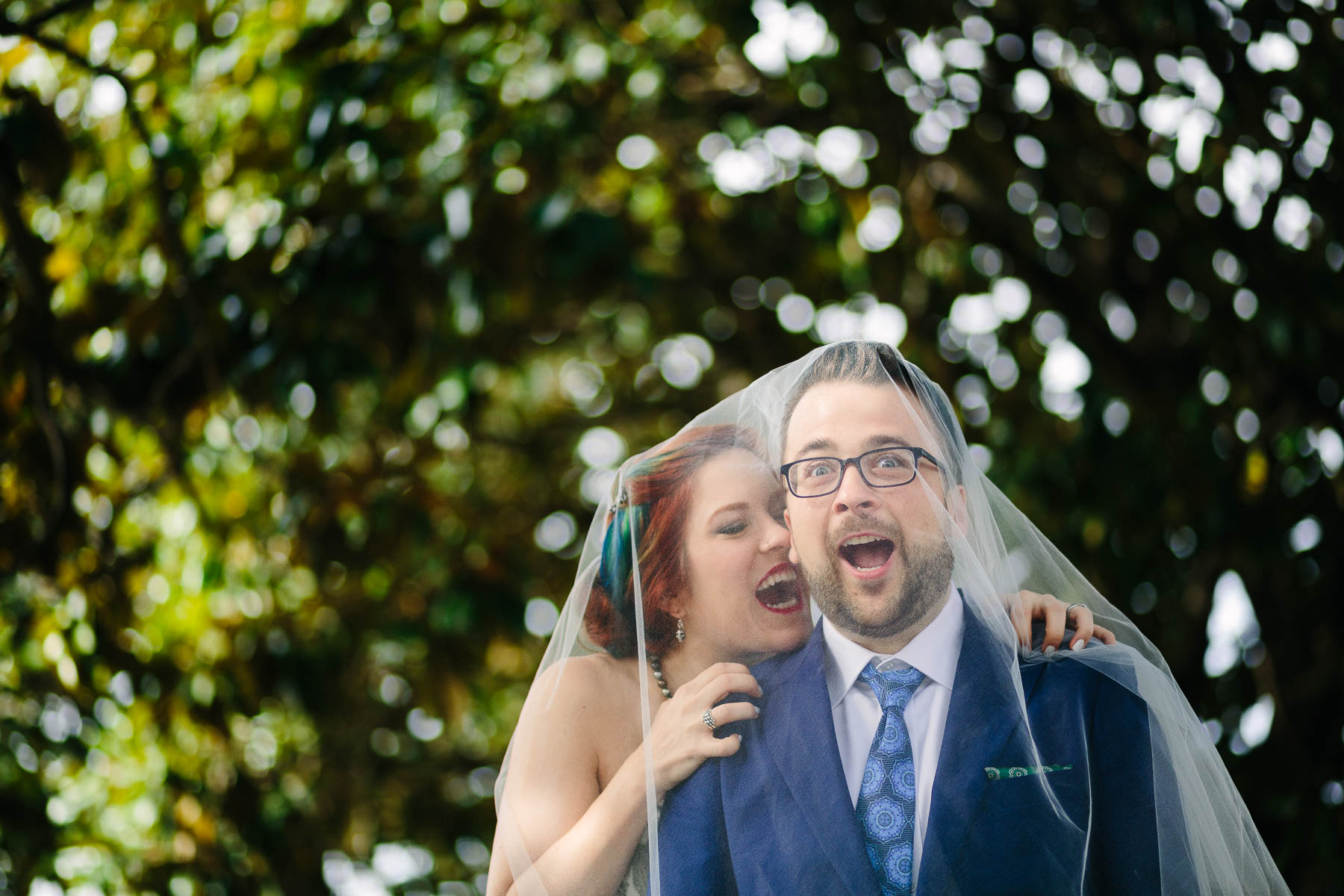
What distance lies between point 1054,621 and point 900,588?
0.67 feet

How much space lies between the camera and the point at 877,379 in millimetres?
1267

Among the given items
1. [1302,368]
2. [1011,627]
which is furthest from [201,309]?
[1302,368]

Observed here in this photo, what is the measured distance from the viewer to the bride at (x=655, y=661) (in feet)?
3.89

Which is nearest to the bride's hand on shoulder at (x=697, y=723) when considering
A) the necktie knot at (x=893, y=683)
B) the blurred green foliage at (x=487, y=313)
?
the necktie knot at (x=893, y=683)

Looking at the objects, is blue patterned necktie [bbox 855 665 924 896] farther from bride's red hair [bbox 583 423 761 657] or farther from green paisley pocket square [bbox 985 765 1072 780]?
bride's red hair [bbox 583 423 761 657]

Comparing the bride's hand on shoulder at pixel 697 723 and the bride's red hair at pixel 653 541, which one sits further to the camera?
the bride's red hair at pixel 653 541

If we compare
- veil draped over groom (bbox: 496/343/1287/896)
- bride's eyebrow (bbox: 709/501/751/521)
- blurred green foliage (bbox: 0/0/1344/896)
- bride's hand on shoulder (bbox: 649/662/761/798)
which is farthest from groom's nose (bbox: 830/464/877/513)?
blurred green foliage (bbox: 0/0/1344/896)

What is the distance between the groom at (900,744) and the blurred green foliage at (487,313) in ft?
4.73

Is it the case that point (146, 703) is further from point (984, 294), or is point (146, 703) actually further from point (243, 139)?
point (984, 294)

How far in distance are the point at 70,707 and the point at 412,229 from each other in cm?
180

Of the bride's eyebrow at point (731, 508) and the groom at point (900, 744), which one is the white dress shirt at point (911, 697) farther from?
the bride's eyebrow at point (731, 508)

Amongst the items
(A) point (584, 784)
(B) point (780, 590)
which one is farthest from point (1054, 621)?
(A) point (584, 784)

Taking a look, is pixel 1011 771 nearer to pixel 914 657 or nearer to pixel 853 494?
pixel 914 657

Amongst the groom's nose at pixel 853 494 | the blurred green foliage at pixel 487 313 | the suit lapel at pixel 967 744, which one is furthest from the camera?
the blurred green foliage at pixel 487 313
